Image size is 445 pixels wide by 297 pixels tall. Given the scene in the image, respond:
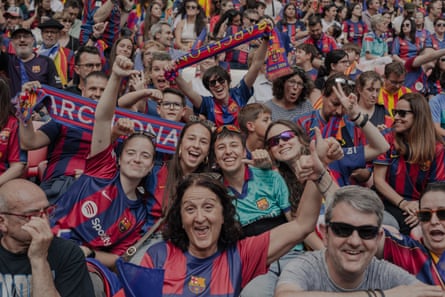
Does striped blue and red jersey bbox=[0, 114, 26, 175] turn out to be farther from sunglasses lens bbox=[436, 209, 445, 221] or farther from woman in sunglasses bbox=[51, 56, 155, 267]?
sunglasses lens bbox=[436, 209, 445, 221]

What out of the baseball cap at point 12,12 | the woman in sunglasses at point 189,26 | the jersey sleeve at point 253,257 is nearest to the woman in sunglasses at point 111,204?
the jersey sleeve at point 253,257

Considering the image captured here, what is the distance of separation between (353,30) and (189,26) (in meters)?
4.44

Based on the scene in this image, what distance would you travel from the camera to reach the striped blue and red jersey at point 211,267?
3326mm

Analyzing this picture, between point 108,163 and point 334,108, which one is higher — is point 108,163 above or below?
below

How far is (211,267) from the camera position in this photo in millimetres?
3375

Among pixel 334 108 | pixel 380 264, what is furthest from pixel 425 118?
pixel 380 264

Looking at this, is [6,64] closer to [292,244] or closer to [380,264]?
[292,244]

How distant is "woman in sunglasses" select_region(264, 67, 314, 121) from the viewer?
6.51 meters

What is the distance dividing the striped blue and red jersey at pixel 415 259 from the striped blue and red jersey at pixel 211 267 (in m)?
0.71

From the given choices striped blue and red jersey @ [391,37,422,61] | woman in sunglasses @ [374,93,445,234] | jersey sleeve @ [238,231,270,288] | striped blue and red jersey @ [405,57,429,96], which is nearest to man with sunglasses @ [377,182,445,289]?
jersey sleeve @ [238,231,270,288]

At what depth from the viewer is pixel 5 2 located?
12688mm

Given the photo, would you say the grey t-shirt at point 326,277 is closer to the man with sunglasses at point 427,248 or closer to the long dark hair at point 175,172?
the man with sunglasses at point 427,248

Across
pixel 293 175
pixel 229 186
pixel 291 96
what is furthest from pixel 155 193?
pixel 291 96

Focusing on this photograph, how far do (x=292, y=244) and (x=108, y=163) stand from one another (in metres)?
1.79
